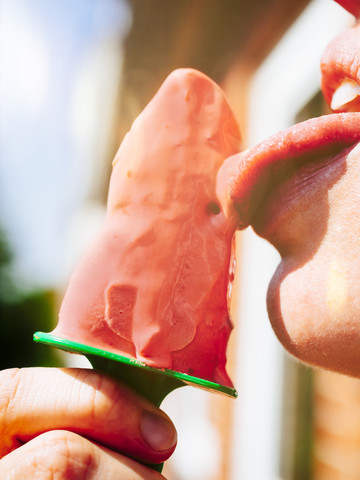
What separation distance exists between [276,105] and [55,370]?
87.8 inches

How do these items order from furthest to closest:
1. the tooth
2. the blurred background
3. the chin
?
the blurred background
the tooth
the chin

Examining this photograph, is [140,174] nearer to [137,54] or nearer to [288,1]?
[137,54]

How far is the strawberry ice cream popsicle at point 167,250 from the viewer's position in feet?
2.19

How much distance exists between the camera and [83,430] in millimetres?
706

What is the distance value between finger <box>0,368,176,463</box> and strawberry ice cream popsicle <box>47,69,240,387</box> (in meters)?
0.09

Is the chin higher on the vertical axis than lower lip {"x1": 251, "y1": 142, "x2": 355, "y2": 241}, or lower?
lower

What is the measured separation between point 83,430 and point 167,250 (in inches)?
11.4

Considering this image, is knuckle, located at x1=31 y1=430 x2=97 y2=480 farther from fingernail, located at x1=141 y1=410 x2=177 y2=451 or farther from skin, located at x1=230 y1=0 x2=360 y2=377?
skin, located at x1=230 y1=0 x2=360 y2=377

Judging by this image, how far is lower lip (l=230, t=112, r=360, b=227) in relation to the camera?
2.23 ft

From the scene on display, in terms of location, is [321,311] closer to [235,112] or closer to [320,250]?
[320,250]

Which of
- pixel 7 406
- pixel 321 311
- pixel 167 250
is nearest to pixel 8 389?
pixel 7 406

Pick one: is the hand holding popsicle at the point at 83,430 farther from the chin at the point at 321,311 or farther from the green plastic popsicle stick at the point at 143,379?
the chin at the point at 321,311

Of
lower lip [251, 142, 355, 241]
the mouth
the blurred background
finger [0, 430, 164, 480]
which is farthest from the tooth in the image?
finger [0, 430, 164, 480]

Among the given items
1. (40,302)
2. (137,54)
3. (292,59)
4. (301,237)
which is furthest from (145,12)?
(40,302)
